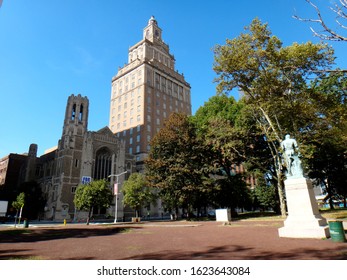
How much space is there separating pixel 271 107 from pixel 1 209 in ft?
144

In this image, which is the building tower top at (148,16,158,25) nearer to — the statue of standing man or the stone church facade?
the stone church facade

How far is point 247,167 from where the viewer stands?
34844 mm

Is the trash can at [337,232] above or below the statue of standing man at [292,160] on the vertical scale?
below

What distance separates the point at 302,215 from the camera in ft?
37.8

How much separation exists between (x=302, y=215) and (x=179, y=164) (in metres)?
20.5

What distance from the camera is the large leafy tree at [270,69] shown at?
1972cm

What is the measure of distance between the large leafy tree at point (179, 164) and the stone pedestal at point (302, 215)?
18.2 metres

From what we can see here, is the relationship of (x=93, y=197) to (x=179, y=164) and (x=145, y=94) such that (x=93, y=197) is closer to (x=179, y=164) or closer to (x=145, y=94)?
(x=179, y=164)


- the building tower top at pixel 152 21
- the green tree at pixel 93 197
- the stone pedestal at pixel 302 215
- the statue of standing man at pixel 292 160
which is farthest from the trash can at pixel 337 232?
the building tower top at pixel 152 21

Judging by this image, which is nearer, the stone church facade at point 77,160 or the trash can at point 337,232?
the trash can at point 337,232

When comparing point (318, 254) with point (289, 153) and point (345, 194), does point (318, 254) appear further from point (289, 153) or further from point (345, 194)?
point (345, 194)

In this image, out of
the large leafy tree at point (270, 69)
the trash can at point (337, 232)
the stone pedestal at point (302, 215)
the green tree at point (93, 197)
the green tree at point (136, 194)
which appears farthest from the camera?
the green tree at point (136, 194)

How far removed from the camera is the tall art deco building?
6800 centimetres

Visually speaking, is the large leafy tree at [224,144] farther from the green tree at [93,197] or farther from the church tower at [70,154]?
the church tower at [70,154]
